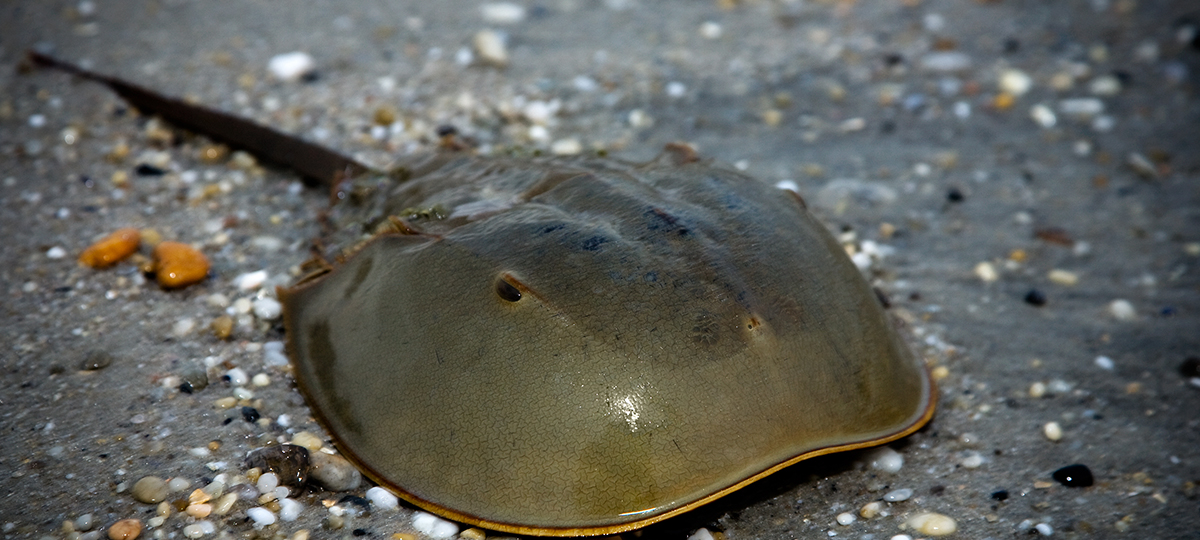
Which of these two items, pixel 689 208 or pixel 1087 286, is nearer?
pixel 689 208

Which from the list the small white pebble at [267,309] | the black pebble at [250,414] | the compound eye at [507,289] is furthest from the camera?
the small white pebble at [267,309]

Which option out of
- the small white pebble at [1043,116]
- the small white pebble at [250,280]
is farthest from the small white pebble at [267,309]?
the small white pebble at [1043,116]

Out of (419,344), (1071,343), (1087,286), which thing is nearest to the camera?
(419,344)

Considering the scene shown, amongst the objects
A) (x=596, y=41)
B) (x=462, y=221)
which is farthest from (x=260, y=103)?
(x=462, y=221)

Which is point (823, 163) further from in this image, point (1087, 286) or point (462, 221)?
point (462, 221)

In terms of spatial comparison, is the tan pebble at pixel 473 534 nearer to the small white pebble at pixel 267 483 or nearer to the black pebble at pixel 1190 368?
the small white pebble at pixel 267 483

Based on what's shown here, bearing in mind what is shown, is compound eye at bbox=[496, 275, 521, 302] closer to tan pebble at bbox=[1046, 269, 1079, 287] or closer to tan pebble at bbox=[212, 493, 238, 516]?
tan pebble at bbox=[212, 493, 238, 516]

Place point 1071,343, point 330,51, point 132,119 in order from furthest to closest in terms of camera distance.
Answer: point 330,51 → point 132,119 → point 1071,343
